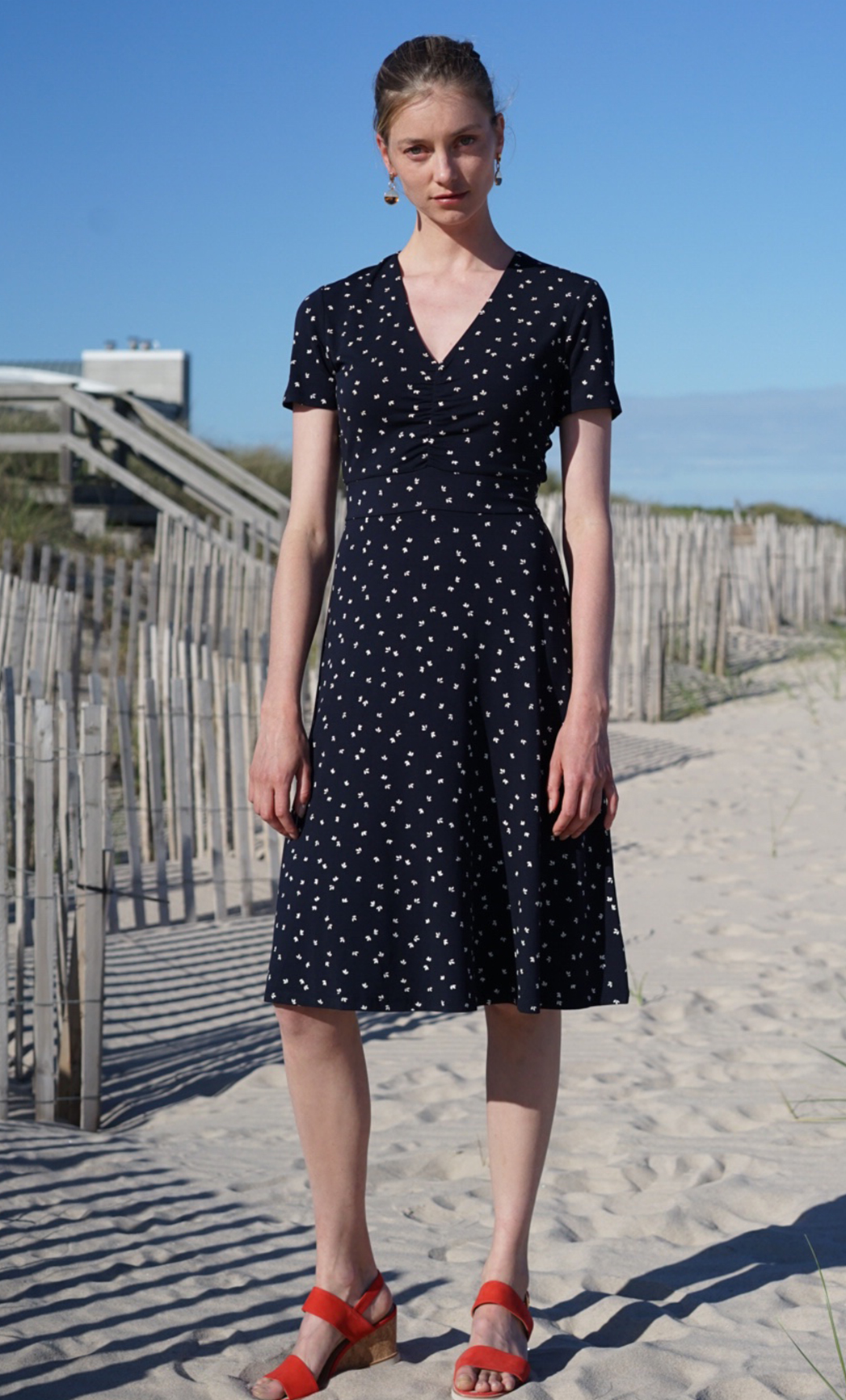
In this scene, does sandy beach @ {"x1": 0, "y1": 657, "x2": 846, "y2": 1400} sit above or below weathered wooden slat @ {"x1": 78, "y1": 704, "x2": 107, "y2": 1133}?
below

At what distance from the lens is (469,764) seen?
2051 millimetres

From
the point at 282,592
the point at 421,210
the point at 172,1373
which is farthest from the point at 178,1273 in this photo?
the point at 421,210

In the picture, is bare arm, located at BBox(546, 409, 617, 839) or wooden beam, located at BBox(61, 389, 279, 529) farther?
wooden beam, located at BBox(61, 389, 279, 529)

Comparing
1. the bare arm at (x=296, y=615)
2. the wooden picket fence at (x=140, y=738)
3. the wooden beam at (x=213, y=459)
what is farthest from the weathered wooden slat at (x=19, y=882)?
the wooden beam at (x=213, y=459)

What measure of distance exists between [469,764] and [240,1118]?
6.98 feet

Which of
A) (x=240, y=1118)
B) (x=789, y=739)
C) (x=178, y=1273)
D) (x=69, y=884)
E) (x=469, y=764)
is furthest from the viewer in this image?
(x=789, y=739)

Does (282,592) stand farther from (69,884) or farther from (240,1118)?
(69,884)

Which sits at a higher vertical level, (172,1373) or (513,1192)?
(513,1192)

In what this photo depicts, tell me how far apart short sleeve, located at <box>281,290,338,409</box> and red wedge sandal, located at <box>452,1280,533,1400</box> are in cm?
134

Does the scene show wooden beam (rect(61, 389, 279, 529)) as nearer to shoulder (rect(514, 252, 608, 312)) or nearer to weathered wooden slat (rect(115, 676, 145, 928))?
weathered wooden slat (rect(115, 676, 145, 928))

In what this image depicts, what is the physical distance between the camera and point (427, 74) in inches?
80.3

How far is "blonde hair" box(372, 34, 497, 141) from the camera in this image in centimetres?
204

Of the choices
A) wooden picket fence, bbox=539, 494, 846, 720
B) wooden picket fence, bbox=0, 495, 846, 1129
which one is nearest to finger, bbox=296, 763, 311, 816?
wooden picket fence, bbox=0, 495, 846, 1129

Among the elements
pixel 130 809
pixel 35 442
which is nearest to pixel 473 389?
pixel 130 809
